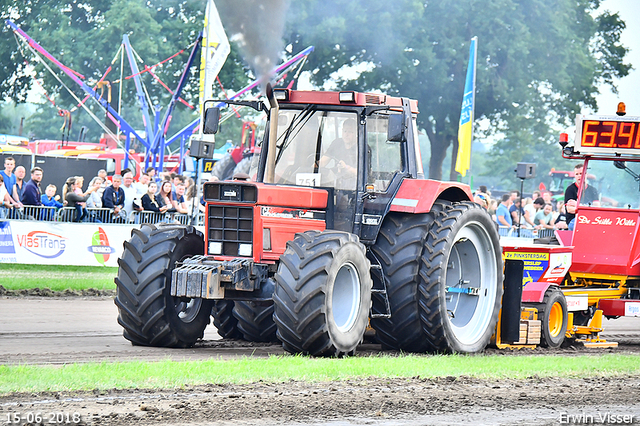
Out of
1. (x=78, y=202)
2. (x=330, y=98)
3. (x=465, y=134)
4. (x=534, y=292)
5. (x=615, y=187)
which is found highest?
(x=465, y=134)

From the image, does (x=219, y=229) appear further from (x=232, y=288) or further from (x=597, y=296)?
(x=597, y=296)

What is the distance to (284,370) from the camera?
25.3 feet

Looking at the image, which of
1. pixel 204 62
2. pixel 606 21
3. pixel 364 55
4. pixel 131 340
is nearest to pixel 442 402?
pixel 131 340

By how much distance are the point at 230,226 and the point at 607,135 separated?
20.8ft

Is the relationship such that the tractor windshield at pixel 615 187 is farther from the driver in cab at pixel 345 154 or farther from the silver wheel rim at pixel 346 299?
the silver wheel rim at pixel 346 299

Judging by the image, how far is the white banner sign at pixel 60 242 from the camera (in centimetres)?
1766

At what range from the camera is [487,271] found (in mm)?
10891

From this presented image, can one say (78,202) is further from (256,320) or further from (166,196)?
(256,320)

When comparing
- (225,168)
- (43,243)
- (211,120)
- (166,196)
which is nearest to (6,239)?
(43,243)

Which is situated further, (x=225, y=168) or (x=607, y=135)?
(x=225, y=168)

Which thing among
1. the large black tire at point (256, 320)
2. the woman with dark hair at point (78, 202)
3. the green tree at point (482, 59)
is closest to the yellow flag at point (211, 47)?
the woman with dark hair at point (78, 202)

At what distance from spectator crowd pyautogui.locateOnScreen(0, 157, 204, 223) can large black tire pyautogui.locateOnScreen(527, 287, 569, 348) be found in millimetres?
7534

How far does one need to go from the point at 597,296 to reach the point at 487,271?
8.02ft

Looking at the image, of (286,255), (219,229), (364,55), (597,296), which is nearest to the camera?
(286,255)
